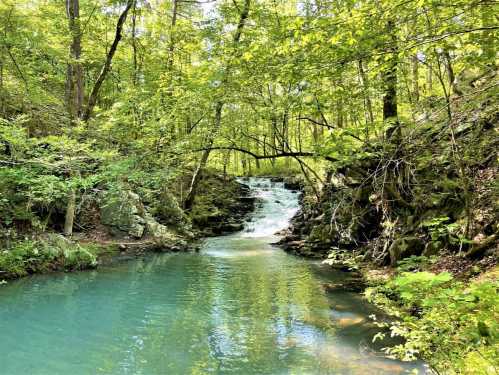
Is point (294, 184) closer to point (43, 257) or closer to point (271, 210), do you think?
point (271, 210)

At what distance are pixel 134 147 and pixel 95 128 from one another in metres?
2.35

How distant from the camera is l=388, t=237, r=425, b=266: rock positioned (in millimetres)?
8562

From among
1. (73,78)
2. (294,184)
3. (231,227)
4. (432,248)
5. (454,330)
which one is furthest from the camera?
(294,184)

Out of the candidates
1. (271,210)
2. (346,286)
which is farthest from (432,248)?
(271,210)

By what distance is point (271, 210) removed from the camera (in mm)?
21922

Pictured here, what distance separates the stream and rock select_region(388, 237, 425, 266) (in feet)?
4.64

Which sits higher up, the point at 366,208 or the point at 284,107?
the point at 284,107

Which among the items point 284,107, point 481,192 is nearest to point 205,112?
point 284,107

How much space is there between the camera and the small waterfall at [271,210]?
65.6 ft

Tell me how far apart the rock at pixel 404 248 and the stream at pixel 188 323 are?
4.64 feet

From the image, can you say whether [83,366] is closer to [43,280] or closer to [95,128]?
[43,280]

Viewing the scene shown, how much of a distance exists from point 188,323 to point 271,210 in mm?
14997

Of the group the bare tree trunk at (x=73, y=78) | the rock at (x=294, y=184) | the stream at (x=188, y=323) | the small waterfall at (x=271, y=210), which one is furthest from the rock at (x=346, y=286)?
the rock at (x=294, y=184)

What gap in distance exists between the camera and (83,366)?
5.43 metres
